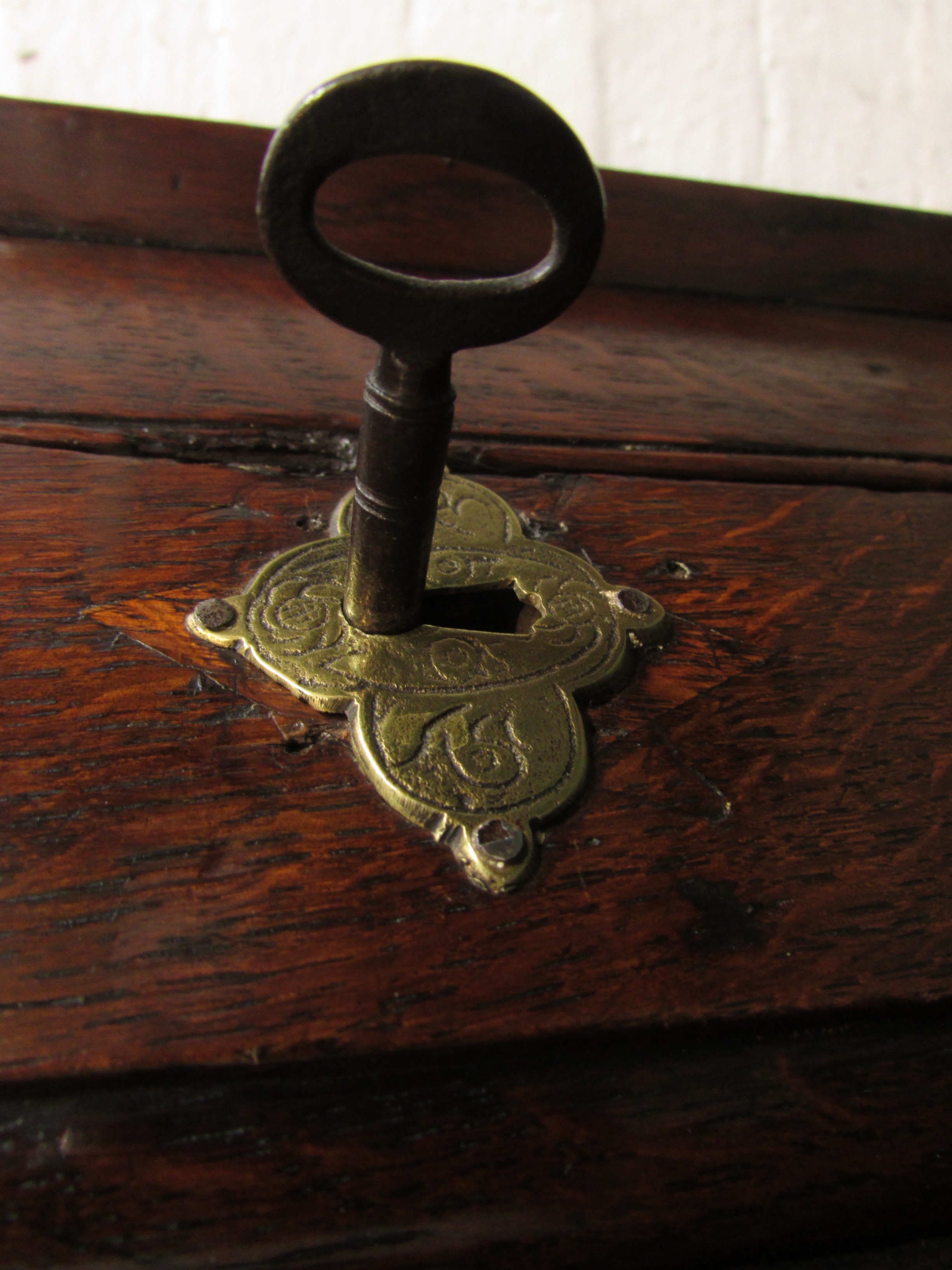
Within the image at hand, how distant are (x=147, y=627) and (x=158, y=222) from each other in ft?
1.63

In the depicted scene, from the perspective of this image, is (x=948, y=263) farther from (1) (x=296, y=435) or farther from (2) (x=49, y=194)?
(2) (x=49, y=194)

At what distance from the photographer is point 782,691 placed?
0.51 meters

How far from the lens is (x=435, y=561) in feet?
1.75

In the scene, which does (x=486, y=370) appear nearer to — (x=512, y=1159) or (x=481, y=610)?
(x=481, y=610)

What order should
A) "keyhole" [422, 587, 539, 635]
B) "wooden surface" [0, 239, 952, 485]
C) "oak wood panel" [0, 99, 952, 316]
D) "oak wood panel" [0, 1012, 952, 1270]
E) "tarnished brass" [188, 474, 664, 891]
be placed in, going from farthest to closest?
"oak wood panel" [0, 99, 952, 316] < "wooden surface" [0, 239, 952, 485] < "keyhole" [422, 587, 539, 635] < "tarnished brass" [188, 474, 664, 891] < "oak wood panel" [0, 1012, 952, 1270]

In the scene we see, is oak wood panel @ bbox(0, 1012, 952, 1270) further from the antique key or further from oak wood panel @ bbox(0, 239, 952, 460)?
oak wood panel @ bbox(0, 239, 952, 460)

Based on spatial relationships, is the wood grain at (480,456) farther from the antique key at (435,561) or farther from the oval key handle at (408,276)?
the oval key handle at (408,276)

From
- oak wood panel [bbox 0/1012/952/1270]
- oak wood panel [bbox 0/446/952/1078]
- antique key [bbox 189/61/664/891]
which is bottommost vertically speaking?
oak wood panel [bbox 0/1012/952/1270]

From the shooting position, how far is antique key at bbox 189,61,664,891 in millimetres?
319

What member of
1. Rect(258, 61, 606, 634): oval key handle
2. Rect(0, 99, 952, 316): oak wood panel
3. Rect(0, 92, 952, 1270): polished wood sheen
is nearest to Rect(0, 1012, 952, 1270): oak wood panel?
Rect(0, 92, 952, 1270): polished wood sheen

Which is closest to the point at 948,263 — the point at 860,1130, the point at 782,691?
the point at 782,691

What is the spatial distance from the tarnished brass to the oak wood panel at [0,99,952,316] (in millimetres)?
405

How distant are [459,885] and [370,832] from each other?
0.05m

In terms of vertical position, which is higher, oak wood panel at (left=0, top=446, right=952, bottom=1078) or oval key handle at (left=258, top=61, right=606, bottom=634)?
oval key handle at (left=258, top=61, right=606, bottom=634)
